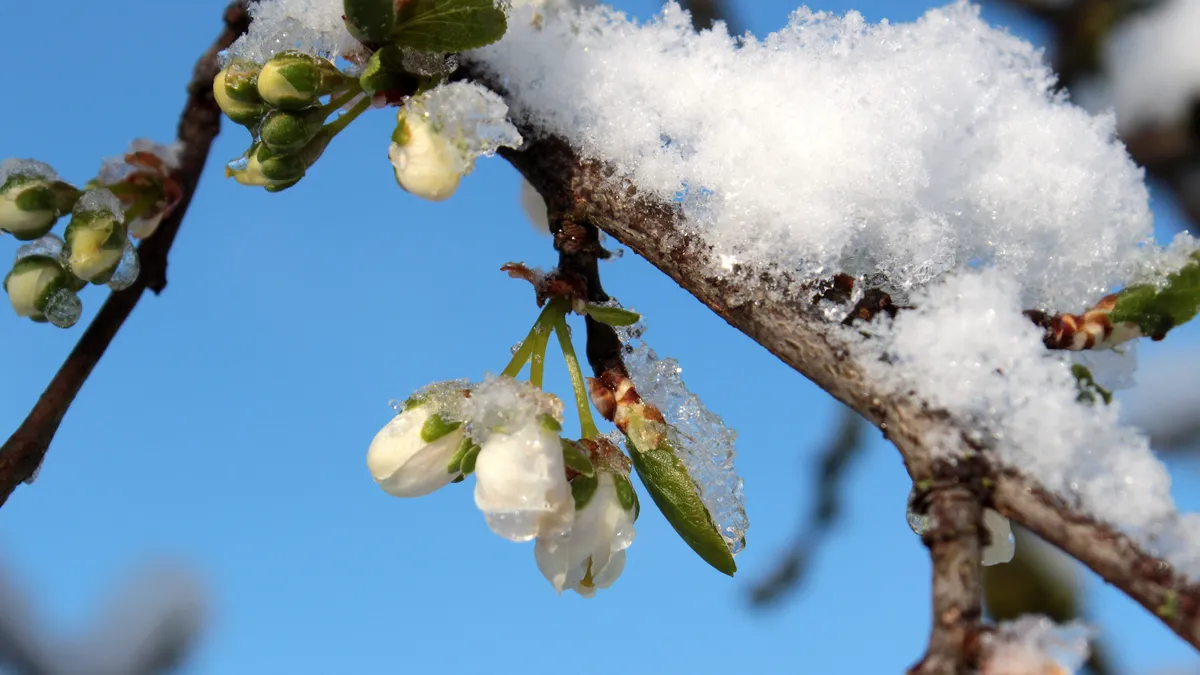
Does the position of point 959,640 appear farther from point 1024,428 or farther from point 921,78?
point 921,78

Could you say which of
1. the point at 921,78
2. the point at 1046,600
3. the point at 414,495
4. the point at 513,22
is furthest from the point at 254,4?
the point at 1046,600

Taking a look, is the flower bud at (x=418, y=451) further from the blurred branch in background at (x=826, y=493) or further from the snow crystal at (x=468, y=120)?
the blurred branch in background at (x=826, y=493)

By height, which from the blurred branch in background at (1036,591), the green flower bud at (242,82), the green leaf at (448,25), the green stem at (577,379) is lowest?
the green stem at (577,379)

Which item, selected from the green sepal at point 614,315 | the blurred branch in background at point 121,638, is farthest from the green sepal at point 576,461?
the blurred branch in background at point 121,638

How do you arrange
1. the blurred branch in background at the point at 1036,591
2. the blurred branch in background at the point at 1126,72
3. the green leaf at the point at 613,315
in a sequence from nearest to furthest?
the green leaf at the point at 613,315, the blurred branch in background at the point at 1126,72, the blurred branch in background at the point at 1036,591

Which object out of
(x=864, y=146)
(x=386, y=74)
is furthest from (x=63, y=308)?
(x=864, y=146)

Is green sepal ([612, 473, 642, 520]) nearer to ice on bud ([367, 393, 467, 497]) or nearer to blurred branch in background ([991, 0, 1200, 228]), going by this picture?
ice on bud ([367, 393, 467, 497])

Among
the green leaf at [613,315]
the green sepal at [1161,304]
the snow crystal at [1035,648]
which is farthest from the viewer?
the green leaf at [613,315]

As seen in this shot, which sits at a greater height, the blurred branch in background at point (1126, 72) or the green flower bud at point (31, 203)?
the blurred branch in background at point (1126, 72)
